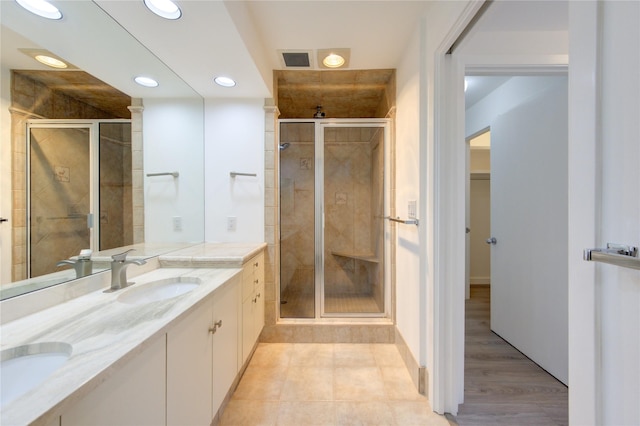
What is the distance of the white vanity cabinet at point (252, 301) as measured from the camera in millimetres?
1815

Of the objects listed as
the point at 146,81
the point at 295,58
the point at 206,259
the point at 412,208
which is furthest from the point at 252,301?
the point at 295,58

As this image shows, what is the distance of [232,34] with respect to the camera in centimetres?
150

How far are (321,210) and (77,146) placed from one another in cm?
187

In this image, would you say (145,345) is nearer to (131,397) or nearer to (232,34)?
(131,397)

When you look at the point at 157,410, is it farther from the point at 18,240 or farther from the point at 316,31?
the point at 316,31

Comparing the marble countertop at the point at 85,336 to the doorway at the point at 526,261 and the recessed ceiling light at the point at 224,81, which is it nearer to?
the recessed ceiling light at the point at 224,81

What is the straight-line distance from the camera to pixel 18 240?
0.97m

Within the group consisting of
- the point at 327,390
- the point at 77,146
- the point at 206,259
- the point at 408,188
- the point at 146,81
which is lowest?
the point at 327,390

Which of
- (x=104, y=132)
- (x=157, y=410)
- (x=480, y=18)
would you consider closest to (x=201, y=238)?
(x=104, y=132)

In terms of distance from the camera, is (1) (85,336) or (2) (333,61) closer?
(1) (85,336)

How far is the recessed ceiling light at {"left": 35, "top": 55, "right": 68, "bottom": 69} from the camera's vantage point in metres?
1.07
